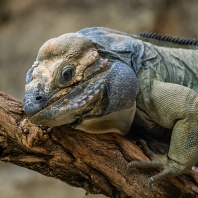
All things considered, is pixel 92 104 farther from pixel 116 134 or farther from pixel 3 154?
pixel 3 154

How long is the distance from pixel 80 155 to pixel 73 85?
0.57m

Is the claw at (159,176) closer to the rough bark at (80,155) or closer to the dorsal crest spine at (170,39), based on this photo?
the rough bark at (80,155)

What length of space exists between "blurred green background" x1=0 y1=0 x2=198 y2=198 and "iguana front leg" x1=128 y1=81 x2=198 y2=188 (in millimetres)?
4198

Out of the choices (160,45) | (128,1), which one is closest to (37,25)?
(128,1)

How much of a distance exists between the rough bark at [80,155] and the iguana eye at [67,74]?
1.35 ft

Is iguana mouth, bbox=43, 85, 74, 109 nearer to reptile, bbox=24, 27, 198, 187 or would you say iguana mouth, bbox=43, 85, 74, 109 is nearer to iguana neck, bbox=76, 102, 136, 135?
reptile, bbox=24, 27, 198, 187

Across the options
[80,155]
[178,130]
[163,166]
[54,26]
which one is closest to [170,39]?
[178,130]

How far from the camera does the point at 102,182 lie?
2.86m

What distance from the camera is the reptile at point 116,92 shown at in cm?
246

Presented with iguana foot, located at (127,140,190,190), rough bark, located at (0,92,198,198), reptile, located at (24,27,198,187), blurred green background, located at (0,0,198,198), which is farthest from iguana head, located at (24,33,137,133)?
blurred green background, located at (0,0,198,198)

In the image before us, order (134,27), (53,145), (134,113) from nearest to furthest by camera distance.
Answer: (53,145), (134,113), (134,27)

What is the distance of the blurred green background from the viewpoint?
264 inches

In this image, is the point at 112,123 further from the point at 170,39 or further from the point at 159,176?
the point at 170,39

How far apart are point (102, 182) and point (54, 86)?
91cm
